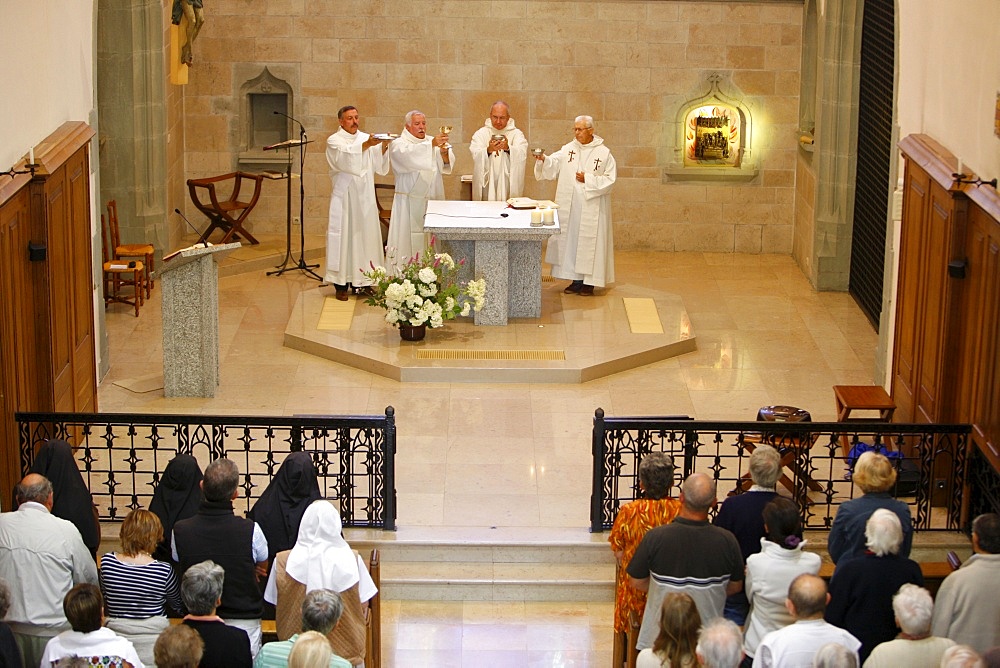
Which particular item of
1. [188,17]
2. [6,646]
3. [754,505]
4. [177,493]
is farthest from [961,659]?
[188,17]

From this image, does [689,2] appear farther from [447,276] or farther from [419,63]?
[447,276]

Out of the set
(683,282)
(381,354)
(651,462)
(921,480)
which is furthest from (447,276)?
(651,462)

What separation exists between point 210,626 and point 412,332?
7.14 metres

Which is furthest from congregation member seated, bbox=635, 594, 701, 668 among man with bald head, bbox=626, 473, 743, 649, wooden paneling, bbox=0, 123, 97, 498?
wooden paneling, bbox=0, 123, 97, 498

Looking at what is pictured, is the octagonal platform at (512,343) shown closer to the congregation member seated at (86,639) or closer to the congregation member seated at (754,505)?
the congregation member seated at (754,505)

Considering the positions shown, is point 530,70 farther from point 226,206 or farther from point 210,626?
point 210,626

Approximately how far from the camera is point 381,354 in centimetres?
1355

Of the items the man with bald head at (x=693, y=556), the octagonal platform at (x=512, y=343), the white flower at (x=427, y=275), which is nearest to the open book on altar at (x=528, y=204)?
the octagonal platform at (x=512, y=343)

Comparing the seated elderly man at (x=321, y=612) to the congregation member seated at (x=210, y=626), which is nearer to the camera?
the seated elderly man at (x=321, y=612)

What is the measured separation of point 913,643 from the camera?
21.7 ft

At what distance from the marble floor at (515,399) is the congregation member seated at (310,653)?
9.26 feet

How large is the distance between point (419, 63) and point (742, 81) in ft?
12.3

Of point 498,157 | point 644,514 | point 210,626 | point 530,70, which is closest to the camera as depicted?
point 210,626

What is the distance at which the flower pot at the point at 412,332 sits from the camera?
13805mm
